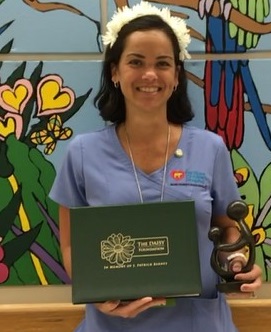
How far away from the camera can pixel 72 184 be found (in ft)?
4.38

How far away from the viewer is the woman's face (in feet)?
4.06

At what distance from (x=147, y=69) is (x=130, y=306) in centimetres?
54

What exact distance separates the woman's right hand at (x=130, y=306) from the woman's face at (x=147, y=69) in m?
0.45

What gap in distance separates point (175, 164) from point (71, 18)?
0.51 meters

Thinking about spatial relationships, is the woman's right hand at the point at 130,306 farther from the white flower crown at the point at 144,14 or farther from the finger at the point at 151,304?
the white flower crown at the point at 144,14

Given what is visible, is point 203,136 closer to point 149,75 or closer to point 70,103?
point 149,75

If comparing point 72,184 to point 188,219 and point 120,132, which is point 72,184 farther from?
point 188,219

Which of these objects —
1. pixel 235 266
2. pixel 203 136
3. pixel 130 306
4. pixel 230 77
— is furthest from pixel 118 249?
pixel 230 77

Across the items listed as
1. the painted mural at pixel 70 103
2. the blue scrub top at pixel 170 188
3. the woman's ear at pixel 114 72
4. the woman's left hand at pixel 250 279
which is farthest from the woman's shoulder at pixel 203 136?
the woman's left hand at pixel 250 279

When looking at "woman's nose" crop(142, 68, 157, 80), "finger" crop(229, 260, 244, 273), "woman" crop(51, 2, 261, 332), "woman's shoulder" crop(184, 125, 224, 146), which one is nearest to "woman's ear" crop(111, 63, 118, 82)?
"woman" crop(51, 2, 261, 332)

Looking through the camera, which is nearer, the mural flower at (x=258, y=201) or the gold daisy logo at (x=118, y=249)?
the gold daisy logo at (x=118, y=249)

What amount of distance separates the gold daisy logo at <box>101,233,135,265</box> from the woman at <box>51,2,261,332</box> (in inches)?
4.0

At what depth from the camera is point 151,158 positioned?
1319 millimetres

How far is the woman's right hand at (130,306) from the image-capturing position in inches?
44.6
